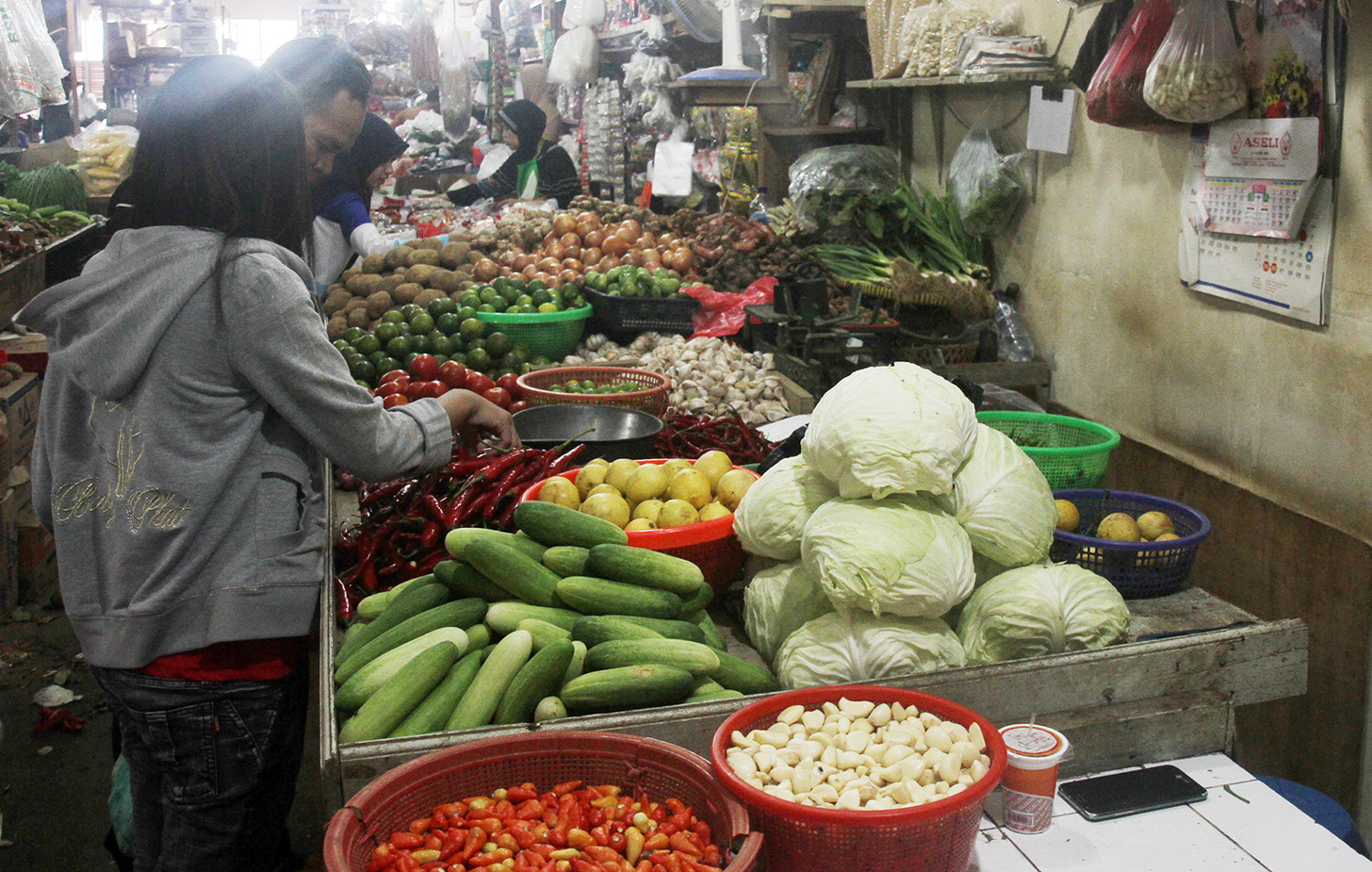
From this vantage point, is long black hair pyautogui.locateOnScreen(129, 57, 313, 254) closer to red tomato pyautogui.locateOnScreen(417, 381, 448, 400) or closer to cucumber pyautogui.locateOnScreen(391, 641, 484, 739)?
cucumber pyautogui.locateOnScreen(391, 641, 484, 739)

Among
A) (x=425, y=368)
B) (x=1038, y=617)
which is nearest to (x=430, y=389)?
(x=425, y=368)

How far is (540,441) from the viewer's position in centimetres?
301

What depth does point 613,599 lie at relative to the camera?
6.31 feet

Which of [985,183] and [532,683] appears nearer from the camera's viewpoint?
[532,683]

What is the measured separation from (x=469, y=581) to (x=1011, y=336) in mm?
3696

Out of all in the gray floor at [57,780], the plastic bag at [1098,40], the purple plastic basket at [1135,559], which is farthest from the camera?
the plastic bag at [1098,40]

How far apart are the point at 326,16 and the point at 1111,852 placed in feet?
50.1

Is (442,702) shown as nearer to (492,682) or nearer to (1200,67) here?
(492,682)

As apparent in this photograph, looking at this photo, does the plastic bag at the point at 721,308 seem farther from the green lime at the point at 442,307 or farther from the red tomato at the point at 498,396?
the red tomato at the point at 498,396

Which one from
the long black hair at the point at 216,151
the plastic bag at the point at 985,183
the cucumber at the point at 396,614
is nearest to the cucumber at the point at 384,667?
the cucumber at the point at 396,614

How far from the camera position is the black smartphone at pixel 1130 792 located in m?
1.70

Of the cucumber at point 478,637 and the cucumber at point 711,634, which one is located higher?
the cucumber at point 478,637

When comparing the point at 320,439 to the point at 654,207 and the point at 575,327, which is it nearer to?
the point at 575,327

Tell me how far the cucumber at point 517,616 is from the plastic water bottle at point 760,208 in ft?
15.2
